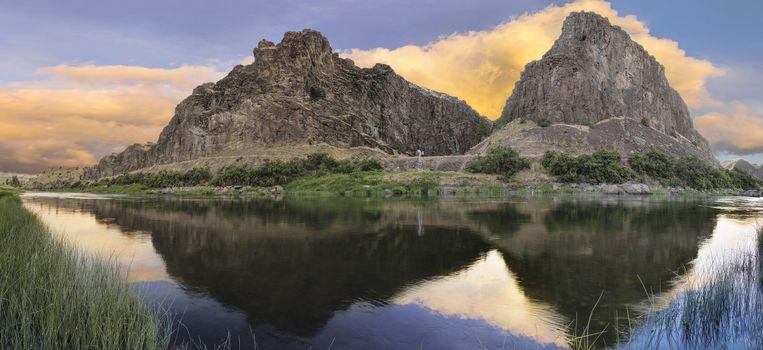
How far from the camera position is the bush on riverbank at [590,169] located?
96.8 meters

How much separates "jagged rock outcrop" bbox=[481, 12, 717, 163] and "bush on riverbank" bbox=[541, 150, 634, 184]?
31.3 m

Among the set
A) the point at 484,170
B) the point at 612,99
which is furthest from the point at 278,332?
the point at 612,99

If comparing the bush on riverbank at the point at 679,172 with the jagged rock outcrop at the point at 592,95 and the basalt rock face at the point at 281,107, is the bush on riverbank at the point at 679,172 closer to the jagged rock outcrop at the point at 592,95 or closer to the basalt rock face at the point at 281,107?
the jagged rock outcrop at the point at 592,95

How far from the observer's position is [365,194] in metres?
87.6

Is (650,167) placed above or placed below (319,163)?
below

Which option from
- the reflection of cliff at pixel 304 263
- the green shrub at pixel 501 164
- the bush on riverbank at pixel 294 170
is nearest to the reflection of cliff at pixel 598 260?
the reflection of cliff at pixel 304 263

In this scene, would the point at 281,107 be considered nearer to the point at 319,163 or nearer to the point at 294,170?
the point at 319,163

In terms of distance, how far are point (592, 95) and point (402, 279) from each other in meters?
165

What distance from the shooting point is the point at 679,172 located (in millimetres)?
113500

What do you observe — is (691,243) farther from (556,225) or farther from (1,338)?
(1,338)

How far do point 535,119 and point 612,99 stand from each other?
31.7m

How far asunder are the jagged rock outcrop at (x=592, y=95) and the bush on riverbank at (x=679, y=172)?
57.9 feet

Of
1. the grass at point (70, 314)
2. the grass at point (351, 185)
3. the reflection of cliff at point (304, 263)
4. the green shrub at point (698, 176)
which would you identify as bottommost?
the reflection of cliff at point (304, 263)

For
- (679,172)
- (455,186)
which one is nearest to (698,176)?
(679,172)
